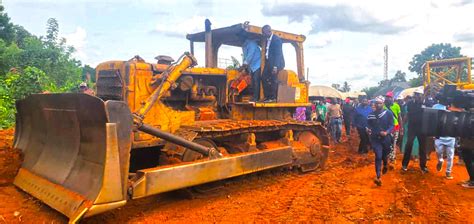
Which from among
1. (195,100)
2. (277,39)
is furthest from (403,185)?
(195,100)

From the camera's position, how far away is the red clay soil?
5168 millimetres

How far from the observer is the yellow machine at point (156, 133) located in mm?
4426

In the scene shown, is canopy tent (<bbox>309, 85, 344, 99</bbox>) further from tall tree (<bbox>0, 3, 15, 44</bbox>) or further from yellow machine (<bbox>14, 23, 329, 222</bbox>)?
tall tree (<bbox>0, 3, 15, 44</bbox>)

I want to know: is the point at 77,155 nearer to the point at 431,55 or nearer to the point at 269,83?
the point at 269,83

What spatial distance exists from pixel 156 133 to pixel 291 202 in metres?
2.32

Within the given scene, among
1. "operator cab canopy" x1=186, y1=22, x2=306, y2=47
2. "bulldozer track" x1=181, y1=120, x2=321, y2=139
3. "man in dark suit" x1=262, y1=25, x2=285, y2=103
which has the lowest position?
"bulldozer track" x1=181, y1=120, x2=321, y2=139

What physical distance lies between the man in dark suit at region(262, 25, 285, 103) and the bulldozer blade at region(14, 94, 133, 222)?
3659 millimetres

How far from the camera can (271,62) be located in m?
7.54

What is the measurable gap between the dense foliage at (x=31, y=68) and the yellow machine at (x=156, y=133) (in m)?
6.43

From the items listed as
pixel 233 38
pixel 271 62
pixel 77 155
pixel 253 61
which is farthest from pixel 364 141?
pixel 77 155

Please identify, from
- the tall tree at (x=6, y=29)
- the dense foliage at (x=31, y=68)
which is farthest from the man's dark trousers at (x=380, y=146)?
the tall tree at (x=6, y=29)

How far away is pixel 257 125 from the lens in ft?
22.4

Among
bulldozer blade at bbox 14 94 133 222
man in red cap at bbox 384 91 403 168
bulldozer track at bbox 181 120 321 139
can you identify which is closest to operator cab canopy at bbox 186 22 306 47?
bulldozer track at bbox 181 120 321 139

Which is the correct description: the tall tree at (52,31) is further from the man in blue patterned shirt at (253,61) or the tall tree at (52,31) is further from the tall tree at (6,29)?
the man in blue patterned shirt at (253,61)
